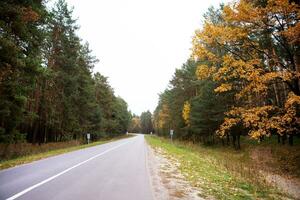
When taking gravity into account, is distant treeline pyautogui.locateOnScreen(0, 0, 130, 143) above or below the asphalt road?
above

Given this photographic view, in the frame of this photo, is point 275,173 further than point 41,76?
No

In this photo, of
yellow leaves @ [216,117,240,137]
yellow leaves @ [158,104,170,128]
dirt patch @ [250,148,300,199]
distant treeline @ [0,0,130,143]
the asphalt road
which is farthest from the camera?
yellow leaves @ [158,104,170,128]

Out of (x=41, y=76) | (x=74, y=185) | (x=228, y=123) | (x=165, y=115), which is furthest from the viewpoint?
(x=165, y=115)

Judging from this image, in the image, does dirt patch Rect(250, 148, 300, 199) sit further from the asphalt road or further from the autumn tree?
the asphalt road

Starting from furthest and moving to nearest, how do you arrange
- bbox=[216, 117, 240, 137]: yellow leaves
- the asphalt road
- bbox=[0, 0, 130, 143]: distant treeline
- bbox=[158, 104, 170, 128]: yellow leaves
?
1. bbox=[158, 104, 170, 128]: yellow leaves
2. bbox=[0, 0, 130, 143]: distant treeline
3. bbox=[216, 117, 240, 137]: yellow leaves
4. the asphalt road

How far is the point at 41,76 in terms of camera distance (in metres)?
22.1

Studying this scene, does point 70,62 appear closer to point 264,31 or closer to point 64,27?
point 64,27

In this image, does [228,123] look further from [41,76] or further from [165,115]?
[165,115]

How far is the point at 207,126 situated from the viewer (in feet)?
114

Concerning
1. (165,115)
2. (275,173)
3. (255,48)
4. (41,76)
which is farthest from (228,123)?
(165,115)

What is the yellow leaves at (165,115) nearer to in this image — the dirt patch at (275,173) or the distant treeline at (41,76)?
the distant treeline at (41,76)

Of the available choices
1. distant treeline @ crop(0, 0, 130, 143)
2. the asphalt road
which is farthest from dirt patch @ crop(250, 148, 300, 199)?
distant treeline @ crop(0, 0, 130, 143)

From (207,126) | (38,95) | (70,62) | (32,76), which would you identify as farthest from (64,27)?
A: (207,126)

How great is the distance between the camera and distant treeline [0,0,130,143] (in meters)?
14.4
